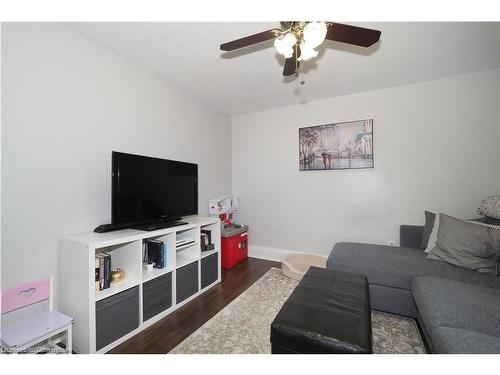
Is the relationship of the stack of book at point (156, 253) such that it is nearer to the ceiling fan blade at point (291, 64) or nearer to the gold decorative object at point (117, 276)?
the gold decorative object at point (117, 276)

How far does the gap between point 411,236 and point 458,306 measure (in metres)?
1.23

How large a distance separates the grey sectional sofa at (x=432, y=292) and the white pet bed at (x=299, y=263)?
24.7 inches

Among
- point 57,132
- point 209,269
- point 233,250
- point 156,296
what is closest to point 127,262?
point 156,296

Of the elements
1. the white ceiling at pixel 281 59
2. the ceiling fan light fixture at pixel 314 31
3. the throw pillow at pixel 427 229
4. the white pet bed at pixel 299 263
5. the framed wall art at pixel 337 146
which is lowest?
the white pet bed at pixel 299 263

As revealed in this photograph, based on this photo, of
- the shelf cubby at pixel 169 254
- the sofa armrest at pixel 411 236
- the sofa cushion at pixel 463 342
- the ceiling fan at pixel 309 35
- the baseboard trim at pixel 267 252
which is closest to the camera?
the sofa cushion at pixel 463 342

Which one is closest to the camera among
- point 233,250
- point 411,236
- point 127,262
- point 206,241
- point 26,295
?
point 26,295

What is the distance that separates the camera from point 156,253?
192 centimetres

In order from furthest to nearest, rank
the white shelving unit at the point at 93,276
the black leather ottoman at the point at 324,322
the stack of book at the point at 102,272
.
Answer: the stack of book at the point at 102,272, the white shelving unit at the point at 93,276, the black leather ottoman at the point at 324,322

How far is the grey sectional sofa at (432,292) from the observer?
1024 mm

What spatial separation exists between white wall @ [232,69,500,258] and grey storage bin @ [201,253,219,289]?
109 cm

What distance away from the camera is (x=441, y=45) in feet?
5.99

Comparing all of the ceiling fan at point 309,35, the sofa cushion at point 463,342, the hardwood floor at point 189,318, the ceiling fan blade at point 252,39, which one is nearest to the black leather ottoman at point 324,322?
the sofa cushion at point 463,342

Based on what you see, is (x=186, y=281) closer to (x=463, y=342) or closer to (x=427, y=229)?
(x=463, y=342)
